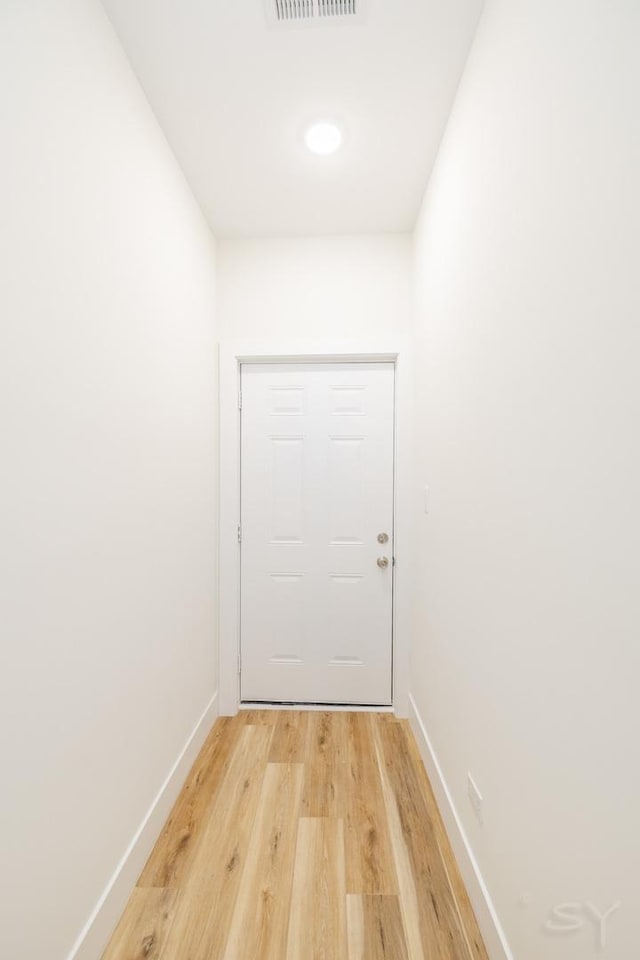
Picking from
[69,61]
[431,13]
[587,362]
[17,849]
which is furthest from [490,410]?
[17,849]

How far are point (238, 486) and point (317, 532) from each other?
532 millimetres

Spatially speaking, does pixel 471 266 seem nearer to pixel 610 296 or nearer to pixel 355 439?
pixel 610 296

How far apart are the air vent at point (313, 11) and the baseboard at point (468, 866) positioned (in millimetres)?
2577

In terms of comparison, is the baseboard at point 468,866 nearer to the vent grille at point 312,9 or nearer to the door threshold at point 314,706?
the door threshold at point 314,706

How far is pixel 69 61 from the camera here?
107cm

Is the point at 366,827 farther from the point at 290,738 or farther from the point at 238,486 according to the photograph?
the point at 238,486

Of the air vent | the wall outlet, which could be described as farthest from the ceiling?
the wall outlet

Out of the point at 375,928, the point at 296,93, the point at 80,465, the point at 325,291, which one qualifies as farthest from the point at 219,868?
the point at 296,93

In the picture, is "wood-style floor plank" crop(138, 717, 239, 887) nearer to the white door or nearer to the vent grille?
the white door

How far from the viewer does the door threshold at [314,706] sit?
2.41 meters

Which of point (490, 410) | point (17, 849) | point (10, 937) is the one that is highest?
point (490, 410)

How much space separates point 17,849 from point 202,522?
1389 millimetres

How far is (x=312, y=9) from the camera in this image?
4.10ft

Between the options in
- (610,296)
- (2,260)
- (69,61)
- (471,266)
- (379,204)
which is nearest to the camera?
(610,296)
